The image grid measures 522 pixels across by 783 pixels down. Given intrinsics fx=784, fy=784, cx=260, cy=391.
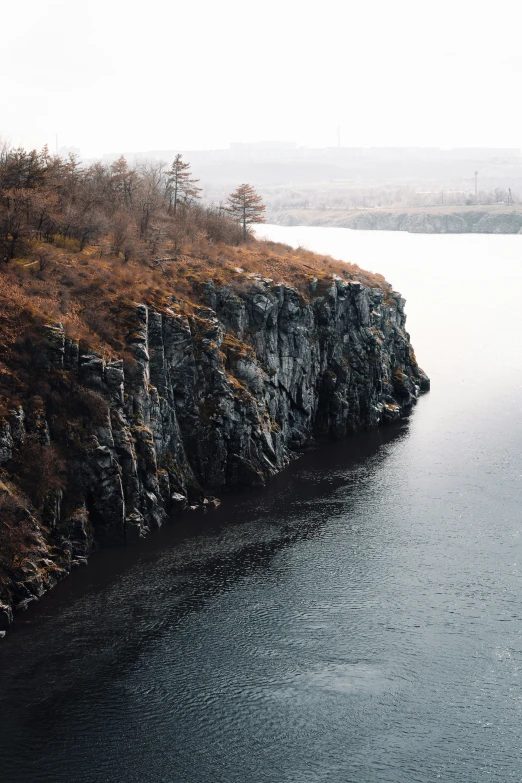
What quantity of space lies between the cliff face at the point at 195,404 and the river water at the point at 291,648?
3.27 m

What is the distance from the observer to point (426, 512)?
75438 mm

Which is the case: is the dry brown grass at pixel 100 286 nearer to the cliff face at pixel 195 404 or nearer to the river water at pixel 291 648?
the cliff face at pixel 195 404

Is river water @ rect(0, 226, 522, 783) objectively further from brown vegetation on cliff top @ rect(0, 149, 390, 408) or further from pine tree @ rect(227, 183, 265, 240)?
pine tree @ rect(227, 183, 265, 240)

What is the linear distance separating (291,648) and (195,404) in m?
35.0

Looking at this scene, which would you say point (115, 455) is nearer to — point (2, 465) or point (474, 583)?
point (2, 465)

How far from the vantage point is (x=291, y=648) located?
52.3 metres

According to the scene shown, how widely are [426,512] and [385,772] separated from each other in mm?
36540

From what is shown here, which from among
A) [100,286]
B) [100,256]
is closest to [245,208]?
[100,256]

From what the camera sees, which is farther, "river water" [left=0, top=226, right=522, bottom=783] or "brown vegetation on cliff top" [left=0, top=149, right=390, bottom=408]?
"brown vegetation on cliff top" [left=0, top=149, right=390, bottom=408]

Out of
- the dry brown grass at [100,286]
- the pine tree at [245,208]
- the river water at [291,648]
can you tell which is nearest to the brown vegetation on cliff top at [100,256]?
the dry brown grass at [100,286]

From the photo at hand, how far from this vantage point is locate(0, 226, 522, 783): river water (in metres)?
42.5

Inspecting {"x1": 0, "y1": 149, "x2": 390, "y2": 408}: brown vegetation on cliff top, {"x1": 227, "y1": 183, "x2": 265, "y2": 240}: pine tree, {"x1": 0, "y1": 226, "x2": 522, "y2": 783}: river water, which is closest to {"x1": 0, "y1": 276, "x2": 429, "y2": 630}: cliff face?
{"x1": 0, "y1": 149, "x2": 390, "y2": 408}: brown vegetation on cliff top

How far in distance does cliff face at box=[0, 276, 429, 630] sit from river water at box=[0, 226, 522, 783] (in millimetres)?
3274

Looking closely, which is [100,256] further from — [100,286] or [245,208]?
[245,208]
